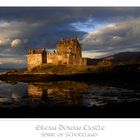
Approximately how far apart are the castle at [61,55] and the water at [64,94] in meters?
0.33

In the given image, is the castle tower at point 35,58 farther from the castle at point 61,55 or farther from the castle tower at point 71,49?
the castle tower at point 71,49

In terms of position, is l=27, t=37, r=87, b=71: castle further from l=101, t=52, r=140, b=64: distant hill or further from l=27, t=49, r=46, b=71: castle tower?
l=101, t=52, r=140, b=64: distant hill

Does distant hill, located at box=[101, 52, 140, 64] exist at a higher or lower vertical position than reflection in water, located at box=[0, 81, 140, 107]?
higher

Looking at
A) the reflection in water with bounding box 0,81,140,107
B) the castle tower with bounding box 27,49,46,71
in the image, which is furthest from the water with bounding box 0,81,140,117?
the castle tower with bounding box 27,49,46,71

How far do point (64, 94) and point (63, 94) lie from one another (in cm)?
2

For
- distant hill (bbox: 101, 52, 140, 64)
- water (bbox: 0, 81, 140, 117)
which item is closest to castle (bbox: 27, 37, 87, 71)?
water (bbox: 0, 81, 140, 117)

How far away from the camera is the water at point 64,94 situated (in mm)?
6238

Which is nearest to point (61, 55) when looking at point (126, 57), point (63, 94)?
point (63, 94)

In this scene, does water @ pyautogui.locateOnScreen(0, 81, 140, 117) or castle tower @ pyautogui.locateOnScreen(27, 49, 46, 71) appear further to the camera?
castle tower @ pyautogui.locateOnScreen(27, 49, 46, 71)

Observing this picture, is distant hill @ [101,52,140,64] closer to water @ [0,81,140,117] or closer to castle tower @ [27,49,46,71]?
water @ [0,81,140,117]

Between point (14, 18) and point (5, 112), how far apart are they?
1.43 m

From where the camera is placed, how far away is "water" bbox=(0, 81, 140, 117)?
6238mm
